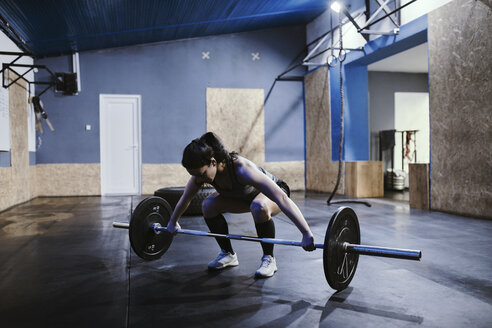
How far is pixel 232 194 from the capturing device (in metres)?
2.03

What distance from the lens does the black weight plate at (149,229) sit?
2.16m

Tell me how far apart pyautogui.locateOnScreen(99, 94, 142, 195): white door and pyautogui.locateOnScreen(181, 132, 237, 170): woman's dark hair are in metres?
5.22

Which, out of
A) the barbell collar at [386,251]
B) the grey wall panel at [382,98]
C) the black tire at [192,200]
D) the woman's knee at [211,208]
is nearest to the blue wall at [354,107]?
the grey wall panel at [382,98]

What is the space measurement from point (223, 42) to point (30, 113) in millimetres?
3371

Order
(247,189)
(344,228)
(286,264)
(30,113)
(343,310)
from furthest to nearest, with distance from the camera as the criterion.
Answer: (30,113) < (286,264) < (247,189) < (344,228) < (343,310)

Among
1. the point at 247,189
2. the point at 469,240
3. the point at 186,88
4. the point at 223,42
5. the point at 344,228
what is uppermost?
the point at 223,42

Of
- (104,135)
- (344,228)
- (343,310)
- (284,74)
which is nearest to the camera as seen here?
(343,310)

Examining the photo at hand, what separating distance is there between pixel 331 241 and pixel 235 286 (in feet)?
1.72

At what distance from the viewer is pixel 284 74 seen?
728 cm

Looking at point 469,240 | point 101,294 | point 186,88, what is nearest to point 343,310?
point 101,294

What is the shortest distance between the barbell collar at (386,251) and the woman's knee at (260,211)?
44 cm

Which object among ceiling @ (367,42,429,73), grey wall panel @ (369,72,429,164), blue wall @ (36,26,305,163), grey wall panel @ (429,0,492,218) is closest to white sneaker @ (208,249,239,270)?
grey wall panel @ (429,0,492,218)

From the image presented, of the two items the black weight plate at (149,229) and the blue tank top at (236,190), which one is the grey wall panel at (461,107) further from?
the black weight plate at (149,229)

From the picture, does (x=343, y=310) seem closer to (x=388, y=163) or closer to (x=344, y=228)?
(x=344, y=228)
